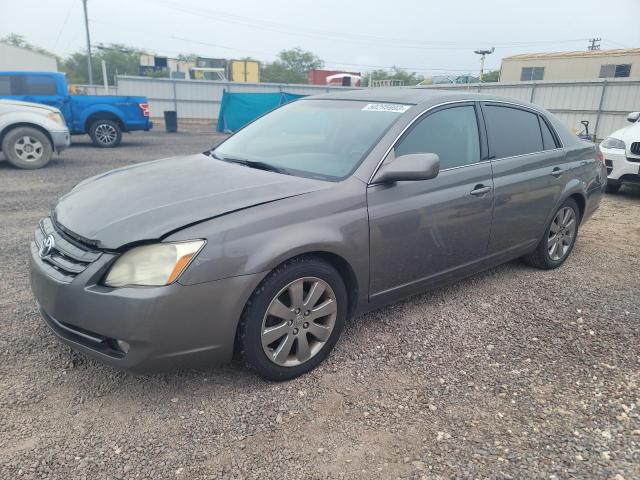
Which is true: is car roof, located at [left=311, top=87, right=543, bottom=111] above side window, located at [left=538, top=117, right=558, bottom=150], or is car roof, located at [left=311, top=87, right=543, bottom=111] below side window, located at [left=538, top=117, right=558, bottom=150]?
above

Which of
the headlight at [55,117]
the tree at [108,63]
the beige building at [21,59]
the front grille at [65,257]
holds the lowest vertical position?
the front grille at [65,257]

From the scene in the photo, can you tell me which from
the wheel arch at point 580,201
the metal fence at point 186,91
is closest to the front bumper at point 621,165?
the wheel arch at point 580,201

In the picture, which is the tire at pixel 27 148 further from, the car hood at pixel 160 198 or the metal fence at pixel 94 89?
the metal fence at pixel 94 89

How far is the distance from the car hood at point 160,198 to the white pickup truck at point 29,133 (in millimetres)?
7042

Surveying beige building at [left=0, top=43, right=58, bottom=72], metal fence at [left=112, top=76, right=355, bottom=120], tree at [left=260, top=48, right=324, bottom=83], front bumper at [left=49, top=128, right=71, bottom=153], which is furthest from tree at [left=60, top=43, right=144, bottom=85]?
front bumper at [left=49, top=128, right=71, bottom=153]

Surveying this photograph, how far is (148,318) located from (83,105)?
1246 centimetres

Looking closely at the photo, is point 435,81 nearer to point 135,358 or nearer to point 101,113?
point 101,113

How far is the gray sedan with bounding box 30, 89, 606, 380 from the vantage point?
2.34 metres

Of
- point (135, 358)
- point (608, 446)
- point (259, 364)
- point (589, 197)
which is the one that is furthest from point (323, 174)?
point (589, 197)

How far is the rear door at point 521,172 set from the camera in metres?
3.85

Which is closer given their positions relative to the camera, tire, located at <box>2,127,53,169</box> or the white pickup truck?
the white pickup truck

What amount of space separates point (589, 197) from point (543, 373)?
8.65 ft

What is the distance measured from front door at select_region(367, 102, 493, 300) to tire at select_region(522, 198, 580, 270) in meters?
1.05

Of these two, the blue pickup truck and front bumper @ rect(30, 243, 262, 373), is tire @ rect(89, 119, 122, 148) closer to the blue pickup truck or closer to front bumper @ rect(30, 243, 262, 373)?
the blue pickup truck
